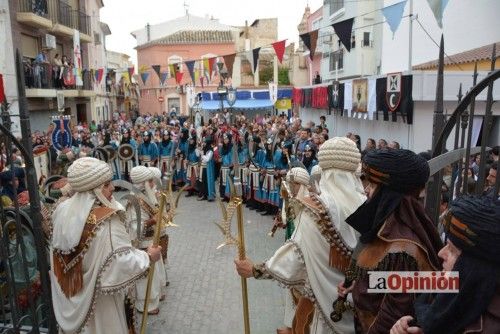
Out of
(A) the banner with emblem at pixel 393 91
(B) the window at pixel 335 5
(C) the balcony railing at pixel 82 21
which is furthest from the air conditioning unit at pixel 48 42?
(A) the banner with emblem at pixel 393 91

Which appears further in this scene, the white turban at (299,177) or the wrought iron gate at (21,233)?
the white turban at (299,177)

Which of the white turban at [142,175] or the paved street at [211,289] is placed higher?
the white turban at [142,175]

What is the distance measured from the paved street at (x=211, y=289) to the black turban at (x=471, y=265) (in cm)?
378

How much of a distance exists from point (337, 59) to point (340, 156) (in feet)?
82.4

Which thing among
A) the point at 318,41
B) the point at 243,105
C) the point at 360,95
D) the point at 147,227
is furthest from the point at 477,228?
the point at 318,41

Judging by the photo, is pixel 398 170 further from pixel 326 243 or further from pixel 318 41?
pixel 318 41

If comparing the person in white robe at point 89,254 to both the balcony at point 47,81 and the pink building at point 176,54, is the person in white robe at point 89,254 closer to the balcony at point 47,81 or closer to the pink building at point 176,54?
the balcony at point 47,81

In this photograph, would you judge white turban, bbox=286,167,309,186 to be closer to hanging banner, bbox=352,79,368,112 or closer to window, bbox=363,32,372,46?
hanging banner, bbox=352,79,368,112

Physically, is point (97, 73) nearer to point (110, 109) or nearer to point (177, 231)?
point (110, 109)

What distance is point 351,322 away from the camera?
10.5 ft

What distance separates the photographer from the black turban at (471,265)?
1.74 meters

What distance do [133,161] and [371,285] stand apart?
11.5m

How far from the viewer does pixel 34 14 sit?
724 inches

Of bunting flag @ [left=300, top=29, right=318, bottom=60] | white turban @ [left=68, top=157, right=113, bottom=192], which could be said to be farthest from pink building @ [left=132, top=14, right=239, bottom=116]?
white turban @ [left=68, top=157, right=113, bottom=192]
